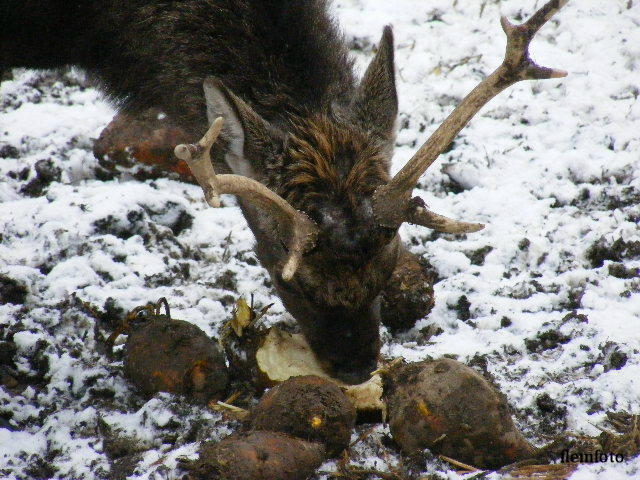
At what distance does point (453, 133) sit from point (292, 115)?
2.58 feet

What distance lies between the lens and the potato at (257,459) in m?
2.49

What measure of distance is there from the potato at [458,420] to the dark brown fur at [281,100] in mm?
432

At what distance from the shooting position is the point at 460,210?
4793 mm

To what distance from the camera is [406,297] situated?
380 centimetres

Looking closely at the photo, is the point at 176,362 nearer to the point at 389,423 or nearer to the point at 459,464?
the point at 389,423

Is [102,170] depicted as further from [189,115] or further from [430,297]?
[430,297]

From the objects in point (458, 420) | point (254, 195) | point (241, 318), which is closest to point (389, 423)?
point (458, 420)

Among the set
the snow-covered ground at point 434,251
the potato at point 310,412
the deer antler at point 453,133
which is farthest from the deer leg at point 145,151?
the potato at point 310,412

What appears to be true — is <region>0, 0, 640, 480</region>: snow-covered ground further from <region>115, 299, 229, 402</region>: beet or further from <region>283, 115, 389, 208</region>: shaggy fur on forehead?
<region>283, 115, 389, 208</region>: shaggy fur on forehead

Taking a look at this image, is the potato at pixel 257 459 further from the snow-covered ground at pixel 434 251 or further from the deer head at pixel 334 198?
the deer head at pixel 334 198

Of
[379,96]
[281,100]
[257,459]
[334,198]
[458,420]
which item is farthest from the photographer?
[379,96]

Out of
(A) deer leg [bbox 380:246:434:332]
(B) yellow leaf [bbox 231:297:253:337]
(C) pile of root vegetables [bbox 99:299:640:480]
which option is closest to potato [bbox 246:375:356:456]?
(C) pile of root vegetables [bbox 99:299:640:480]

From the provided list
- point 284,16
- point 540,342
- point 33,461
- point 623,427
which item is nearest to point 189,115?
point 284,16

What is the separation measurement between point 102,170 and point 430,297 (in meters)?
2.85
